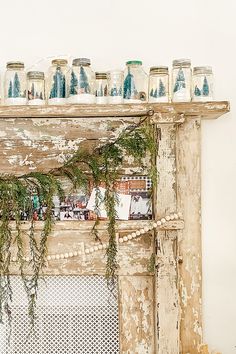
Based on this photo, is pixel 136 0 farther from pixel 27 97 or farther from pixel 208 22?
pixel 27 97

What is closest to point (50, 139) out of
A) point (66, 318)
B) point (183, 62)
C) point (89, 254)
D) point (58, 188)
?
point (58, 188)

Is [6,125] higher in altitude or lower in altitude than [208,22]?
lower

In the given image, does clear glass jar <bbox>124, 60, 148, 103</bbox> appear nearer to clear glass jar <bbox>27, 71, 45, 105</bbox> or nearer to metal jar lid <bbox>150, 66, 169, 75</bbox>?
metal jar lid <bbox>150, 66, 169, 75</bbox>

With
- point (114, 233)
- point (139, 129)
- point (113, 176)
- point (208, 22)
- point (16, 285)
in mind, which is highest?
point (208, 22)

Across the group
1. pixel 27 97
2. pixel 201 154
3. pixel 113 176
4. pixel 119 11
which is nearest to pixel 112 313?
pixel 113 176

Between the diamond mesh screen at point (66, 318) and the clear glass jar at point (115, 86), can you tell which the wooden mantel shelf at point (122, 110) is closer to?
the clear glass jar at point (115, 86)

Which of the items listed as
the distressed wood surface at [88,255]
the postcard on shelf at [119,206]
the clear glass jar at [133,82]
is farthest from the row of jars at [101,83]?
the distressed wood surface at [88,255]

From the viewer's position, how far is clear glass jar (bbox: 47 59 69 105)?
2.25 m

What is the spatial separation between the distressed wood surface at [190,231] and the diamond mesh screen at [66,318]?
27 cm

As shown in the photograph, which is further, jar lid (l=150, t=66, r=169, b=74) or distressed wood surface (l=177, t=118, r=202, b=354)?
distressed wood surface (l=177, t=118, r=202, b=354)

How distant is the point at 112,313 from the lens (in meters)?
2.39

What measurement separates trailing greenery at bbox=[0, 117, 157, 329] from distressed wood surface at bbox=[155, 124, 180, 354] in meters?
0.04

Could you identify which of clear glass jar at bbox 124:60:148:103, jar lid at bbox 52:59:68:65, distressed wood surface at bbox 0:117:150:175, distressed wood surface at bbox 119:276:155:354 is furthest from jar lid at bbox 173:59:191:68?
distressed wood surface at bbox 119:276:155:354

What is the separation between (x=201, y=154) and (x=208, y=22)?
1.62 ft
